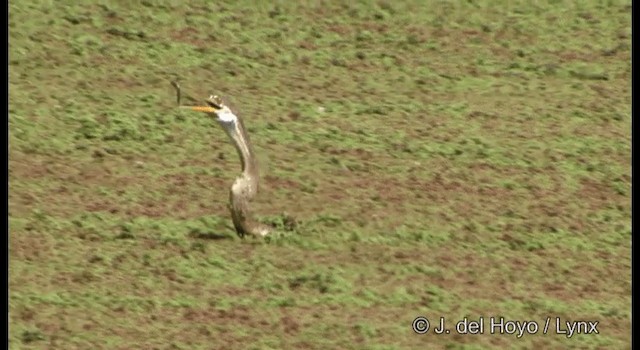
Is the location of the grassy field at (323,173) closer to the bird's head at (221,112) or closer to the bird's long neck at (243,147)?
the bird's long neck at (243,147)

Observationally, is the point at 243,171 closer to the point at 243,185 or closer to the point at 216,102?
the point at 243,185

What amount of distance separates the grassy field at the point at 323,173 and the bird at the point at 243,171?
0.10 meters

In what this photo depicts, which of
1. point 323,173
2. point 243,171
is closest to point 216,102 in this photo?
point 243,171

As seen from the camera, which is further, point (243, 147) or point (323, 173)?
point (323, 173)

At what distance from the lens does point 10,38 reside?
14766 mm

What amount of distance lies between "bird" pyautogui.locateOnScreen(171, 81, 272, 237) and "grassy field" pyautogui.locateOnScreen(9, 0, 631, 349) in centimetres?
10

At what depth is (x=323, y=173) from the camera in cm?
1270

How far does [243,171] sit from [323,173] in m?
1.02

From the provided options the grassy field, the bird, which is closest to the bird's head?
the bird

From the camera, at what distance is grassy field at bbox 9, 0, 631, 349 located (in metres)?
10.6

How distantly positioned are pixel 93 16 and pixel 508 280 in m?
5.23

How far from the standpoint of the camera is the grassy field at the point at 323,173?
1061 centimetres

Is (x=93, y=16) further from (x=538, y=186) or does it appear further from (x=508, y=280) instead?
(x=508, y=280)

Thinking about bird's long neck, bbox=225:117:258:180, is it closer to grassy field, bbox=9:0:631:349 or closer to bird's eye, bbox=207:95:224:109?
bird's eye, bbox=207:95:224:109
